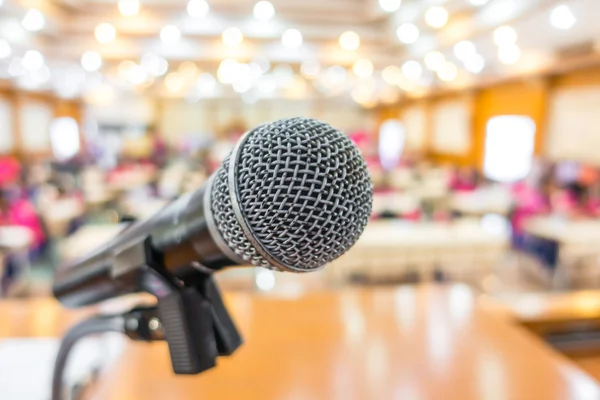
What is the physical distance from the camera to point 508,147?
915 cm

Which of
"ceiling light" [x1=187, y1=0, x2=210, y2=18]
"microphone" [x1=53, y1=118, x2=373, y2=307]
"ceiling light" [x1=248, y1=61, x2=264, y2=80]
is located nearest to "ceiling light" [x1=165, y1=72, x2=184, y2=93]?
"ceiling light" [x1=248, y1=61, x2=264, y2=80]

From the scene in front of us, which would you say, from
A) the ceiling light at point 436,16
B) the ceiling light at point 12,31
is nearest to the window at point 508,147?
the ceiling light at point 436,16

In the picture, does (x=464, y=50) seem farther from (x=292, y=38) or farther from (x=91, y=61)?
(x=91, y=61)

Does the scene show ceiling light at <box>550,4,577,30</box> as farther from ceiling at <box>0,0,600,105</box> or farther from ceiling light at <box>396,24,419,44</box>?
ceiling light at <box>396,24,419,44</box>

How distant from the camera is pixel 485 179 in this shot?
28.6 feet

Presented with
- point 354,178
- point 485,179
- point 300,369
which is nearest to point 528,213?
point 485,179

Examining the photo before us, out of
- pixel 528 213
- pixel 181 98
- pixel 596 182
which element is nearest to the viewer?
pixel 528 213

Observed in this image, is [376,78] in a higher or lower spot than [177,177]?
higher

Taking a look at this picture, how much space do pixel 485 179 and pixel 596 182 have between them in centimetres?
243

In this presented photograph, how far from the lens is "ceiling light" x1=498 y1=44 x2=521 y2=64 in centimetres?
612

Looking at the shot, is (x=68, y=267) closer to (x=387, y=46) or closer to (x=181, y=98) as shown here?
(x=387, y=46)

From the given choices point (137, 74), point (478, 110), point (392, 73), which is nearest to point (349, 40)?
point (392, 73)

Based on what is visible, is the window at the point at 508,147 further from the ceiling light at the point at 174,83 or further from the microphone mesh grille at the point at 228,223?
the microphone mesh grille at the point at 228,223

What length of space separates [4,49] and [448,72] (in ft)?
25.2
